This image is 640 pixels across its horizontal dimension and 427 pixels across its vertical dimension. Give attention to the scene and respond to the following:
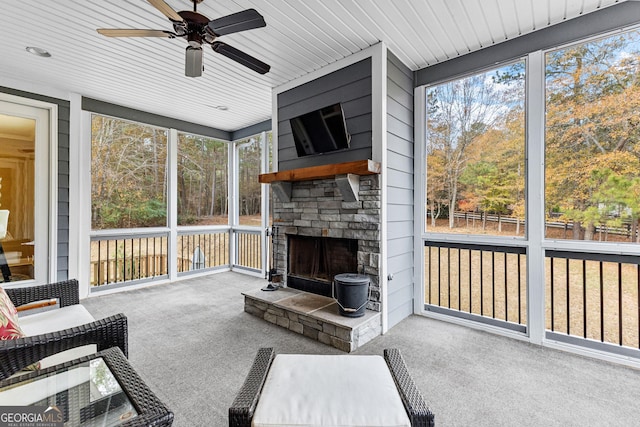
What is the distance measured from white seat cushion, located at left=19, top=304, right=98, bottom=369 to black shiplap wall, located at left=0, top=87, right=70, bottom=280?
230cm

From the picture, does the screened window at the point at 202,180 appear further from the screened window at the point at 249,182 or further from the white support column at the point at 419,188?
the white support column at the point at 419,188

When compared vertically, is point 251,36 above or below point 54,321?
above

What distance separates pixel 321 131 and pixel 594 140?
2569 millimetres

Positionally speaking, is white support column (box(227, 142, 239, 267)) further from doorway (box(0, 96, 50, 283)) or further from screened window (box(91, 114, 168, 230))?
doorway (box(0, 96, 50, 283))

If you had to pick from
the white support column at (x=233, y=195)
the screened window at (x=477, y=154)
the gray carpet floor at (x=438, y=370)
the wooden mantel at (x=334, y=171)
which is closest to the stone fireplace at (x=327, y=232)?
the wooden mantel at (x=334, y=171)

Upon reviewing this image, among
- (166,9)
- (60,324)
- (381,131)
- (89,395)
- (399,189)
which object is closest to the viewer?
(89,395)

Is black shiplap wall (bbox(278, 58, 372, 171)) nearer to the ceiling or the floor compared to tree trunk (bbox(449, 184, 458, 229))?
nearer to the ceiling

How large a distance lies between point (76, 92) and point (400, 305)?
533 cm

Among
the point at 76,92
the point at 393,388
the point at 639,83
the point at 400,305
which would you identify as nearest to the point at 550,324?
the point at 400,305

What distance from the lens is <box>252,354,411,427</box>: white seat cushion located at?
1.17 m

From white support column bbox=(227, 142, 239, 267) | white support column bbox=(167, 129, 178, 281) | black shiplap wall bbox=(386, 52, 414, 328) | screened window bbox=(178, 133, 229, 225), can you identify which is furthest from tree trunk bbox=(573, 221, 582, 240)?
white support column bbox=(167, 129, 178, 281)

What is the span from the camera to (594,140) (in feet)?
8.68

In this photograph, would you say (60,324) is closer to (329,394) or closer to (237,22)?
(329,394)

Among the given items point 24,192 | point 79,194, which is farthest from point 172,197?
point 24,192
